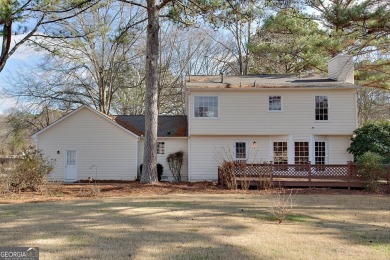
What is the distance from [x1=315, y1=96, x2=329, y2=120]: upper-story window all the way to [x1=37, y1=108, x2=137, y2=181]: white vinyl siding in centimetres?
1055

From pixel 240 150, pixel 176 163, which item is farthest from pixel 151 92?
pixel 240 150

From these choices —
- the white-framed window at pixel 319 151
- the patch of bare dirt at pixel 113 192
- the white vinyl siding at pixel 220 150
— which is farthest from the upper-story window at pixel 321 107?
the patch of bare dirt at pixel 113 192

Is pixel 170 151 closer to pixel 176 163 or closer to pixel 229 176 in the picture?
pixel 176 163

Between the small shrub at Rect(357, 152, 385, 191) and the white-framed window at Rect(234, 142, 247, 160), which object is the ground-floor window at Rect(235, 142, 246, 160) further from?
the small shrub at Rect(357, 152, 385, 191)

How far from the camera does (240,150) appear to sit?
20.0 m

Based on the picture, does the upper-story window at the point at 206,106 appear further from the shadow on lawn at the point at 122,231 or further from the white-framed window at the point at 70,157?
the shadow on lawn at the point at 122,231

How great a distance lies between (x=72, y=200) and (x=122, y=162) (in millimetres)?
8476

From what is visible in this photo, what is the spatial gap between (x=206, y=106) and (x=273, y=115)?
149 inches

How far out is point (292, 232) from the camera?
716cm

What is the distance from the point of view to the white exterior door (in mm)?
20562

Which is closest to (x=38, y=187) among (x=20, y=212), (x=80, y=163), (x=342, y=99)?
(x=20, y=212)

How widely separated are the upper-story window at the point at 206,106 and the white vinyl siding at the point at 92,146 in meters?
4.12

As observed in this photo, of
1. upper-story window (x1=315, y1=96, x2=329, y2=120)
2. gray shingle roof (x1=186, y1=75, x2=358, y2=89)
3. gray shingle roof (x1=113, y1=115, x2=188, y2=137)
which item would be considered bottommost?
gray shingle roof (x1=113, y1=115, x2=188, y2=137)

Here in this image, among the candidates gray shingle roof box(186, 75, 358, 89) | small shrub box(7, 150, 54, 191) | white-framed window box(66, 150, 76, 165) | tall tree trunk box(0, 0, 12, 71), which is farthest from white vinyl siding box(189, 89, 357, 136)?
tall tree trunk box(0, 0, 12, 71)
